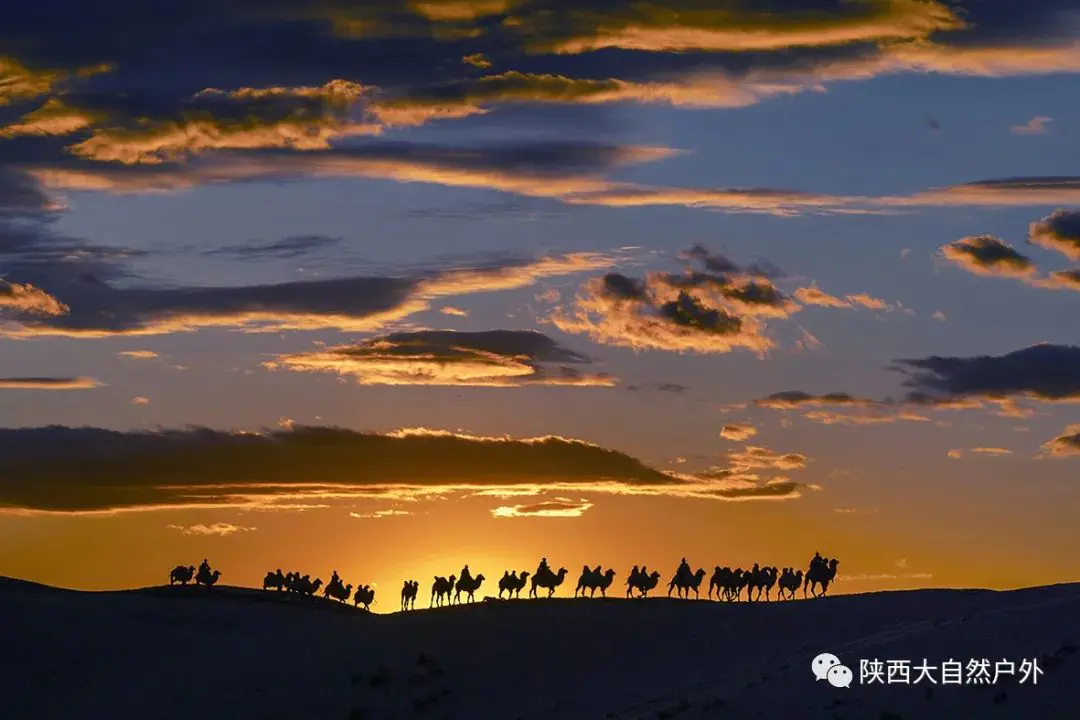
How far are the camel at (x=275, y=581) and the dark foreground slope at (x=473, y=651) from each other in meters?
5.62

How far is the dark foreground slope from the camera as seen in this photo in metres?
47.9

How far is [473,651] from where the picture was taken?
206ft

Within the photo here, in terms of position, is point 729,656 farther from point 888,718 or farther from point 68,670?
point 68,670

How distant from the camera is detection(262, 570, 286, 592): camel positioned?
79938mm

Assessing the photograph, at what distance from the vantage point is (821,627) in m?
57.7

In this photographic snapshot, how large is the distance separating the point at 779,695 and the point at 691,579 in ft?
85.5

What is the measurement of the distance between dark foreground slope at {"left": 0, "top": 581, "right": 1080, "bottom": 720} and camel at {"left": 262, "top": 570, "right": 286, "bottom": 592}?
5.62m

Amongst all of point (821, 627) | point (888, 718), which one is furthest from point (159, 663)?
point (888, 718)

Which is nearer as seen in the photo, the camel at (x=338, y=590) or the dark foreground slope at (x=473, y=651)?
the dark foreground slope at (x=473, y=651)

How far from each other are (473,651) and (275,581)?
20111 millimetres

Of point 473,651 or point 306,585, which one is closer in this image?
point 473,651

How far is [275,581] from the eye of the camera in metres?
80.1

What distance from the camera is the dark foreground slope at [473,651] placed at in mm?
47938

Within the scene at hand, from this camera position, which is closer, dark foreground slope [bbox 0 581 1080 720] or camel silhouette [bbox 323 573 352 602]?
dark foreground slope [bbox 0 581 1080 720]
